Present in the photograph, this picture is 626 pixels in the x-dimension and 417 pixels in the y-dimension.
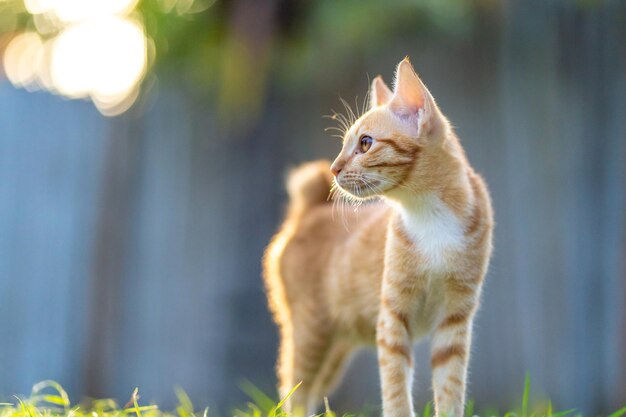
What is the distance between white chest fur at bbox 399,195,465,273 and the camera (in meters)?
2.90

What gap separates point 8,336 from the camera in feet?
20.2

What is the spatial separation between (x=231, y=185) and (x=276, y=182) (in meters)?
0.36

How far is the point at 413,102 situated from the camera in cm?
286

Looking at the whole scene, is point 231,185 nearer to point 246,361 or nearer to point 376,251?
point 246,361

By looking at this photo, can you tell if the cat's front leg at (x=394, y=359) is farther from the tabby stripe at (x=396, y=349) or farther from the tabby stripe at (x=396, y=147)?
the tabby stripe at (x=396, y=147)

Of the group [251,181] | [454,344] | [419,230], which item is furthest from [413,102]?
[251,181]

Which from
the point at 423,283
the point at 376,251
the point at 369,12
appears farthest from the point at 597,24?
the point at 423,283

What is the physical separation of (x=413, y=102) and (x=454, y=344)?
854 mm

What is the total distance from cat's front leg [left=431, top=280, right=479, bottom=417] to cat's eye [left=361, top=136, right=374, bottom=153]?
0.55m

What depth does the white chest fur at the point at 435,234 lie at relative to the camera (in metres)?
2.90

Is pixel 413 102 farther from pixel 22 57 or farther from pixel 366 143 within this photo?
pixel 22 57

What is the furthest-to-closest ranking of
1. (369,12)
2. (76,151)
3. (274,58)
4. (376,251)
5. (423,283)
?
(76,151) < (274,58) < (369,12) < (376,251) < (423,283)

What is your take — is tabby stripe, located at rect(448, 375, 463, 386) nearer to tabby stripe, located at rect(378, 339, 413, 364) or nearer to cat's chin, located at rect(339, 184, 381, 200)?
tabby stripe, located at rect(378, 339, 413, 364)

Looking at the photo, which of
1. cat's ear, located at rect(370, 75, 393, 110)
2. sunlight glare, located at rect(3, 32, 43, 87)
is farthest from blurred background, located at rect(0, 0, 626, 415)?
cat's ear, located at rect(370, 75, 393, 110)
